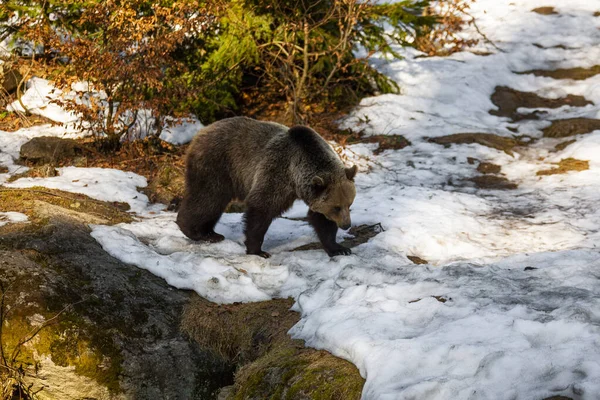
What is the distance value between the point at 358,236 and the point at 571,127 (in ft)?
19.6

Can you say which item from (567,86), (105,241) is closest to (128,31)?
(105,241)

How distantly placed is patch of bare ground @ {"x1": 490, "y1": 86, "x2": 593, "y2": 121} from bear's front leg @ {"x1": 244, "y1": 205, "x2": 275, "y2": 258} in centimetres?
775

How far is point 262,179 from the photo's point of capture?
611 cm

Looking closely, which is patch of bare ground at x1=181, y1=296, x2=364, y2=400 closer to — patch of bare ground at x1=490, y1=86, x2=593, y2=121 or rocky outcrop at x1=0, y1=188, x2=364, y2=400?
rocky outcrop at x1=0, y1=188, x2=364, y2=400

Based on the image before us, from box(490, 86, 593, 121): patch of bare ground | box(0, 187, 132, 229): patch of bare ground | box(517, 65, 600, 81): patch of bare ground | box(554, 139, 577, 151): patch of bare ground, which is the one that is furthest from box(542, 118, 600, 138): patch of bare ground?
box(0, 187, 132, 229): patch of bare ground

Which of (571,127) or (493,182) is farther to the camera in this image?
(571,127)

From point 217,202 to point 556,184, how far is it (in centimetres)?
504

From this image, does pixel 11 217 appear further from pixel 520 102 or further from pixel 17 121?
pixel 520 102

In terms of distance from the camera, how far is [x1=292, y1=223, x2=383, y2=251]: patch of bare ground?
660 cm

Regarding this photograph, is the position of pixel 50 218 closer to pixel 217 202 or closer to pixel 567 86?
pixel 217 202

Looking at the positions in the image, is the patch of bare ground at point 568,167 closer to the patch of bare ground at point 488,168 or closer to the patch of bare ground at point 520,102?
the patch of bare ground at point 488,168

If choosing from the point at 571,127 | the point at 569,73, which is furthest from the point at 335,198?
the point at 569,73

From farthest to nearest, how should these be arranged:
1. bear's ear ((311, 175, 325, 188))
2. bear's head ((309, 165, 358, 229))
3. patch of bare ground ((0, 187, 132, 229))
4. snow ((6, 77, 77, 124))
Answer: snow ((6, 77, 77, 124)), patch of bare ground ((0, 187, 132, 229)), bear's head ((309, 165, 358, 229)), bear's ear ((311, 175, 325, 188))

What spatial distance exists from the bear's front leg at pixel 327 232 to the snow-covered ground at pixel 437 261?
0.17 metres
